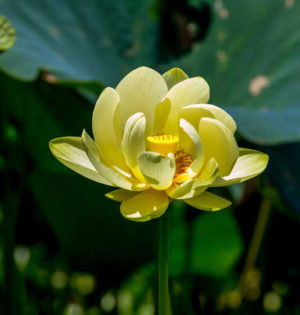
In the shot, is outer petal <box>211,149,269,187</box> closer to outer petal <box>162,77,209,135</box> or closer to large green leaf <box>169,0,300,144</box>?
outer petal <box>162,77,209,135</box>

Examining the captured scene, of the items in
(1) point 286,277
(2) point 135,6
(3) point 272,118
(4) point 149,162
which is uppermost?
(4) point 149,162

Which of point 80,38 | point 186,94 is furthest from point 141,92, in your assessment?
point 80,38

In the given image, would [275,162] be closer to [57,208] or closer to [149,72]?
[57,208]

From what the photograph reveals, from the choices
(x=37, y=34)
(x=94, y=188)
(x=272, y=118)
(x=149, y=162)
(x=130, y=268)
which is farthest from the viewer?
(x=130, y=268)

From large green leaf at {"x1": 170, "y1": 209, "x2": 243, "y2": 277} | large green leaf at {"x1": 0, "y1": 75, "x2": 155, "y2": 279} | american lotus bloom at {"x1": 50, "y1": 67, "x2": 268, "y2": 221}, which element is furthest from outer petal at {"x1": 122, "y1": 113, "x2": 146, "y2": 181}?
large green leaf at {"x1": 170, "y1": 209, "x2": 243, "y2": 277}

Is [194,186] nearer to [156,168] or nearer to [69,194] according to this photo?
[156,168]

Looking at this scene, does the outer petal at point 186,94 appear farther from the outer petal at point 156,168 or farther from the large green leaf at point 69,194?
the large green leaf at point 69,194

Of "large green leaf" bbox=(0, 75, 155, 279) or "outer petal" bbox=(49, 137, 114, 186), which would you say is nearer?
"outer petal" bbox=(49, 137, 114, 186)

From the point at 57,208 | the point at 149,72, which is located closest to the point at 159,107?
the point at 149,72
